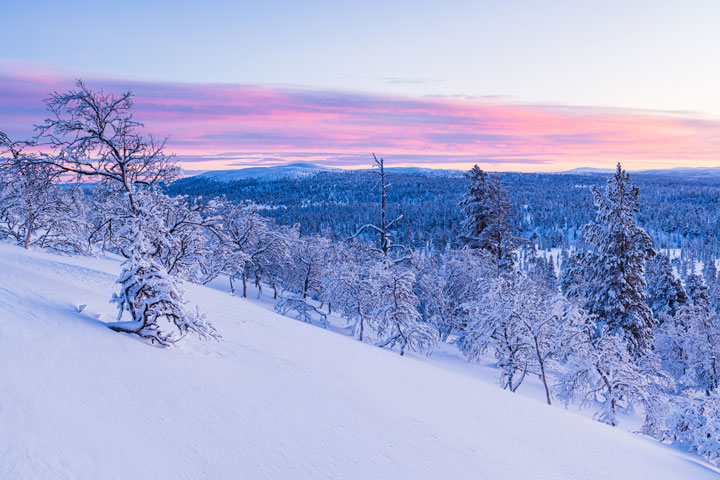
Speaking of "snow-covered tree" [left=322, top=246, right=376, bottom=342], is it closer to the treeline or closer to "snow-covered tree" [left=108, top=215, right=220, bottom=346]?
the treeline

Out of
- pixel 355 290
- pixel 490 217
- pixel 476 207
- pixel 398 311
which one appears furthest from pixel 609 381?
pixel 476 207

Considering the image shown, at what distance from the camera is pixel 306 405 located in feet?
23.6

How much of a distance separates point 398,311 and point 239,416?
48.9 ft

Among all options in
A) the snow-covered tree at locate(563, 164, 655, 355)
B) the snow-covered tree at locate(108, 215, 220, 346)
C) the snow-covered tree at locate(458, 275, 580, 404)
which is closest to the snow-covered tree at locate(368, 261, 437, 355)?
the snow-covered tree at locate(458, 275, 580, 404)

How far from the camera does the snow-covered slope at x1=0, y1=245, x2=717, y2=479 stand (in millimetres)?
4770

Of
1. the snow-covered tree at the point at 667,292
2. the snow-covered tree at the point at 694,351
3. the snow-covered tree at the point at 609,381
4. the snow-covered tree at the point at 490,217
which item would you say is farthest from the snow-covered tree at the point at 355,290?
the snow-covered tree at the point at 667,292

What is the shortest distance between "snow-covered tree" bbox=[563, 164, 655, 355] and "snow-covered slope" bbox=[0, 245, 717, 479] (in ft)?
46.4

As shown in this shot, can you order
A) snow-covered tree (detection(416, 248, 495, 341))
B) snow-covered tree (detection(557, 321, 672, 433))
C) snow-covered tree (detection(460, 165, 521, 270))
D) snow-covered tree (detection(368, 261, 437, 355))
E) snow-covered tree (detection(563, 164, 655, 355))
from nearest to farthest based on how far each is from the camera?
snow-covered tree (detection(557, 321, 672, 433)) < snow-covered tree (detection(368, 261, 437, 355)) < snow-covered tree (detection(563, 164, 655, 355)) < snow-covered tree (detection(416, 248, 495, 341)) < snow-covered tree (detection(460, 165, 521, 270))

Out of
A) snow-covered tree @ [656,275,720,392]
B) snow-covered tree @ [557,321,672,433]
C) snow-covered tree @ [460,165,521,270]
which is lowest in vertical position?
snow-covered tree @ [656,275,720,392]

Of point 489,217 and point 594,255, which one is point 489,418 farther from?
point 489,217

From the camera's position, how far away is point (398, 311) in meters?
20.6

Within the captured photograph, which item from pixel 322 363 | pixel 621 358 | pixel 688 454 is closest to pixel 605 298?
pixel 621 358

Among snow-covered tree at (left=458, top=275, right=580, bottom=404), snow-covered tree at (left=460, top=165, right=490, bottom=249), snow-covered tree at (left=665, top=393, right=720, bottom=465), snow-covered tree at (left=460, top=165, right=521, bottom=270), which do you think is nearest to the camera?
snow-covered tree at (left=665, top=393, right=720, bottom=465)

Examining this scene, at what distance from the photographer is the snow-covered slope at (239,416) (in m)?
4.77
